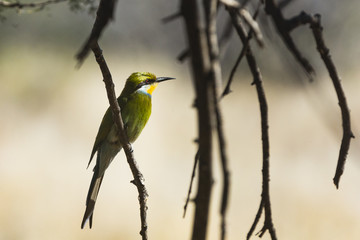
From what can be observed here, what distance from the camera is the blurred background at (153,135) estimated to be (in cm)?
383

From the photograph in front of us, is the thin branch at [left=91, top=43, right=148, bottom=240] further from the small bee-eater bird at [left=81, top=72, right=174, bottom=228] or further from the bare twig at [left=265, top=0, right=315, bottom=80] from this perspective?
the small bee-eater bird at [left=81, top=72, right=174, bottom=228]

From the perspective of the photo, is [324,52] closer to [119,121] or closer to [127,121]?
[119,121]

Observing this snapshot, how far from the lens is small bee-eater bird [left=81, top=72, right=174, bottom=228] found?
6.23 ft

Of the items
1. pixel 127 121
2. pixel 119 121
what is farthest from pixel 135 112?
pixel 119 121

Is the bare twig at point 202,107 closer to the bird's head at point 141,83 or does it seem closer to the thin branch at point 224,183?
the thin branch at point 224,183

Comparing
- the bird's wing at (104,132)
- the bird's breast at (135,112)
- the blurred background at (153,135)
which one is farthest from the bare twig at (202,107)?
the blurred background at (153,135)

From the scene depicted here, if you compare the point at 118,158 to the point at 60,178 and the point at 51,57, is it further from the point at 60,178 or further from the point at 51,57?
the point at 51,57

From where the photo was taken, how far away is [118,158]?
177 inches

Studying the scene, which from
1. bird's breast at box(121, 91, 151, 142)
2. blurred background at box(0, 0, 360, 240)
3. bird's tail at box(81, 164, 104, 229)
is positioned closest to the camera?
bird's tail at box(81, 164, 104, 229)

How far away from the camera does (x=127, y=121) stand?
6.75ft

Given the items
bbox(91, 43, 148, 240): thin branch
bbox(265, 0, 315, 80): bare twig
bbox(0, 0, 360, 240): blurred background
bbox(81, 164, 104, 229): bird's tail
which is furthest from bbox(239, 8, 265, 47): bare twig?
bbox(0, 0, 360, 240): blurred background

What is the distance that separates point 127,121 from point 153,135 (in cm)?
279

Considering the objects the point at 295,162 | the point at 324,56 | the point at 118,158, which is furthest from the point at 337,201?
the point at 324,56

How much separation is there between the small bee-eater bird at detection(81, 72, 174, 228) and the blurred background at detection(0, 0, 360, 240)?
4.66ft
